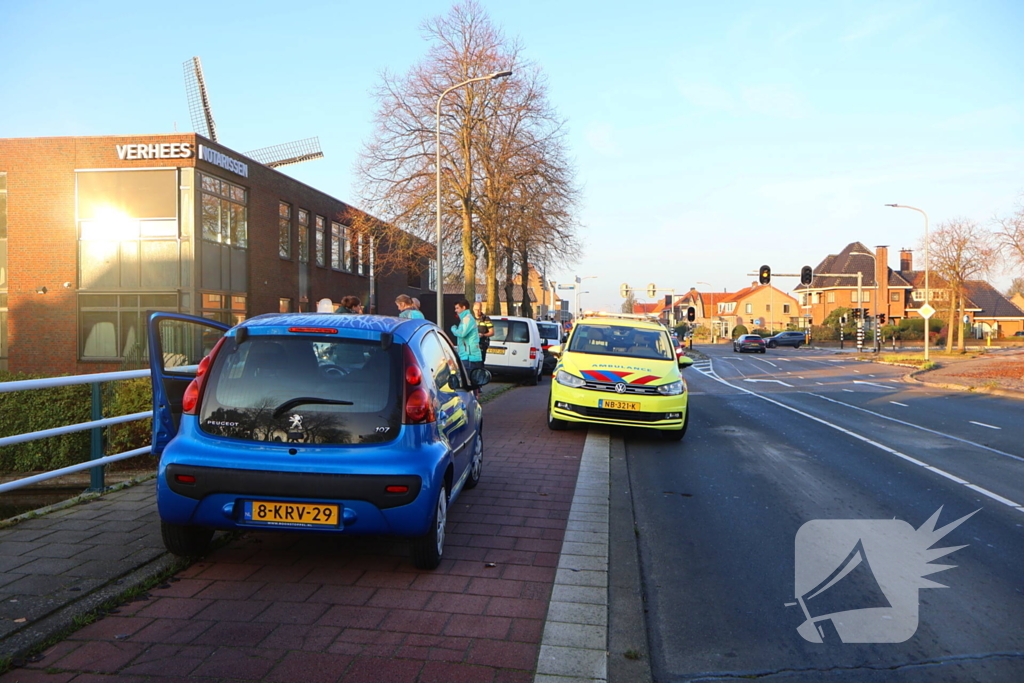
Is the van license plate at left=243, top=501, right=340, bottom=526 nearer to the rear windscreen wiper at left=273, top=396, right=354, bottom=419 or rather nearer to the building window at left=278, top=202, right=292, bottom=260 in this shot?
the rear windscreen wiper at left=273, top=396, right=354, bottom=419

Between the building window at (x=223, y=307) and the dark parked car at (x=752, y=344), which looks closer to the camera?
the building window at (x=223, y=307)

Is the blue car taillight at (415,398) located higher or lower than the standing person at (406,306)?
lower

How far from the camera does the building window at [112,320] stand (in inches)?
895

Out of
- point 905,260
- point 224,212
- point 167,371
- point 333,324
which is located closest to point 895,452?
point 333,324

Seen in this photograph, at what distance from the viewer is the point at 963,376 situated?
90.6ft

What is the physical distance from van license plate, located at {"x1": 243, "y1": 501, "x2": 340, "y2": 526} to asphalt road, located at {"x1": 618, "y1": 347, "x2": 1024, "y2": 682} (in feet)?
6.07

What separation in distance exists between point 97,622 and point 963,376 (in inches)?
1188

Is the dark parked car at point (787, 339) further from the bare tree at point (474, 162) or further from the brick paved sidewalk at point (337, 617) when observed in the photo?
the brick paved sidewalk at point (337, 617)

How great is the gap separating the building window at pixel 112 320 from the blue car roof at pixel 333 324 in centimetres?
1987

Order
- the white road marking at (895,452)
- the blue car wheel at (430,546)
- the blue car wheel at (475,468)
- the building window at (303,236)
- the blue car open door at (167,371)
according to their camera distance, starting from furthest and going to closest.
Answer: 1. the building window at (303,236)
2. the white road marking at (895,452)
3. the blue car wheel at (475,468)
4. the blue car open door at (167,371)
5. the blue car wheel at (430,546)

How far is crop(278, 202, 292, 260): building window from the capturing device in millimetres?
28797

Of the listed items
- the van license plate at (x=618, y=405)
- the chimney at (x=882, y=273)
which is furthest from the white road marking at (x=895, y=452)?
the chimney at (x=882, y=273)

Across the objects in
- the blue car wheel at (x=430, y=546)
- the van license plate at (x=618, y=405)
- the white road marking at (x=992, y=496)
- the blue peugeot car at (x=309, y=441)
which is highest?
the blue peugeot car at (x=309, y=441)

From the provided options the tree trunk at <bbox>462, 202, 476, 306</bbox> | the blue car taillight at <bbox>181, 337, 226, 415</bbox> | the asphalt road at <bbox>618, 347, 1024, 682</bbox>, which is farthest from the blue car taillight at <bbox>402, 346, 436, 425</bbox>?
the tree trunk at <bbox>462, 202, 476, 306</bbox>
